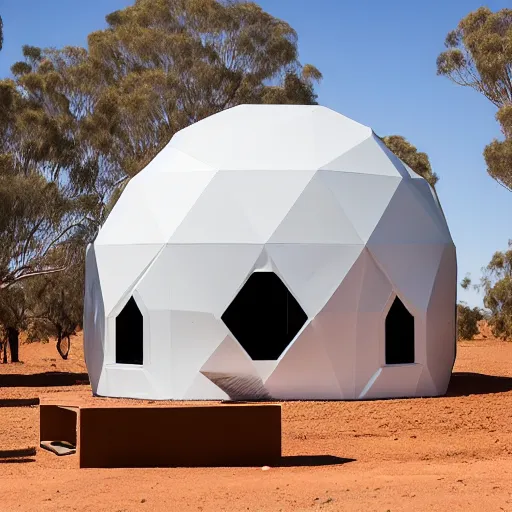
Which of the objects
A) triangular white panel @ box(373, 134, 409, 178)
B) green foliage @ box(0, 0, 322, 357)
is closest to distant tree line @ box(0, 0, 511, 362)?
green foliage @ box(0, 0, 322, 357)

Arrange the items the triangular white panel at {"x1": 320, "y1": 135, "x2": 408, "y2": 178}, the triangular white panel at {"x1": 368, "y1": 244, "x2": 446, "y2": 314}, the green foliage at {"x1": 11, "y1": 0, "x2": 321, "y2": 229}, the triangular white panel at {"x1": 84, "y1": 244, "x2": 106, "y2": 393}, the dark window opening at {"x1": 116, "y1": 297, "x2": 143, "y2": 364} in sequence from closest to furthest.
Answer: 1. the triangular white panel at {"x1": 368, "y1": 244, "x2": 446, "y2": 314}
2. the dark window opening at {"x1": 116, "y1": 297, "x2": 143, "y2": 364}
3. the triangular white panel at {"x1": 320, "y1": 135, "x2": 408, "y2": 178}
4. the triangular white panel at {"x1": 84, "y1": 244, "x2": 106, "y2": 393}
5. the green foliage at {"x1": 11, "y1": 0, "x2": 321, "y2": 229}

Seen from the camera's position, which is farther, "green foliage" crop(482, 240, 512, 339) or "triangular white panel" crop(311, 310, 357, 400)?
"green foliage" crop(482, 240, 512, 339)

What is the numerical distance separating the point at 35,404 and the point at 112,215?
3.56 metres

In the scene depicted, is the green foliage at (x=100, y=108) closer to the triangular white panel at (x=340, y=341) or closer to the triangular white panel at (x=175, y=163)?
the triangular white panel at (x=175, y=163)

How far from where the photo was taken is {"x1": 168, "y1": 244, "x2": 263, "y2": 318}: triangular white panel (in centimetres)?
1609

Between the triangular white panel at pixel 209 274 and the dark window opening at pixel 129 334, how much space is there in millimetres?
945

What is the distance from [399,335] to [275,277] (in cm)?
227

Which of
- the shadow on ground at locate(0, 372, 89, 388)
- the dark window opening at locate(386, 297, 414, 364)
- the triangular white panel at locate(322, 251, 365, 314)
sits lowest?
the shadow on ground at locate(0, 372, 89, 388)

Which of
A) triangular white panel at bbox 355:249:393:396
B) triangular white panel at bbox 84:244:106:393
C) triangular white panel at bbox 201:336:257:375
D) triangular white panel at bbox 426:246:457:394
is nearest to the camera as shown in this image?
triangular white panel at bbox 201:336:257:375

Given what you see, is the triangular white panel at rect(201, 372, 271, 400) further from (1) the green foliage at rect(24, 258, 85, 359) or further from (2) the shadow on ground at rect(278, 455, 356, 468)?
(1) the green foliage at rect(24, 258, 85, 359)

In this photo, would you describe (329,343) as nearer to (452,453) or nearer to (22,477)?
(452,453)

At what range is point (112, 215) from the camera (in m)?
18.2

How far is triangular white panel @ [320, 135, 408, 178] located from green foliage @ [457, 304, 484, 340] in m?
24.3

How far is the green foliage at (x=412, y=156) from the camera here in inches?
1649
